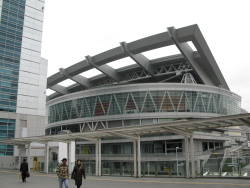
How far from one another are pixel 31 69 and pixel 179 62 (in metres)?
31.7

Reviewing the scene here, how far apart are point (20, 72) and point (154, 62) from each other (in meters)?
28.6

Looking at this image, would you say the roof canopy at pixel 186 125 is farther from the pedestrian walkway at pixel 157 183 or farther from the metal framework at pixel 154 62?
the metal framework at pixel 154 62

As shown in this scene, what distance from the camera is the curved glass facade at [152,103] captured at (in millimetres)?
52875

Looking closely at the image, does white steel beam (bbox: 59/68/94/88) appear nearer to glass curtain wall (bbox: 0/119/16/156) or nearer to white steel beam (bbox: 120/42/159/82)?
white steel beam (bbox: 120/42/159/82)

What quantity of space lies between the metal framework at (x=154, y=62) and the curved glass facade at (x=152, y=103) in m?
6.18

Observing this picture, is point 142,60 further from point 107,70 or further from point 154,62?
point 107,70

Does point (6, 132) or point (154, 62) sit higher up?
point (154, 62)

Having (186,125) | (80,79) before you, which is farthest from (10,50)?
(186,125)

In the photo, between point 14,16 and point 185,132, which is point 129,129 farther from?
point 14,16

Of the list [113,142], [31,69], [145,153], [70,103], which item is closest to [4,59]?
[31,69]

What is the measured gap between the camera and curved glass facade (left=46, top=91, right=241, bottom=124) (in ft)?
173

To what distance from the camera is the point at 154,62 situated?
6144 cm

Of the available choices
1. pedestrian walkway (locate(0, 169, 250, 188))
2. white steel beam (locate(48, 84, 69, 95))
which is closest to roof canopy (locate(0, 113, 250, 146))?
pedestrian walkway (locate(0, 169, 250, 188))

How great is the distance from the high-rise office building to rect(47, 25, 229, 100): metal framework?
12.7 metres
